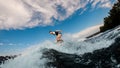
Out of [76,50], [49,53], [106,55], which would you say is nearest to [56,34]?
[76,50]

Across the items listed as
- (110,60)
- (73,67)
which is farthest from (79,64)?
(110,60)

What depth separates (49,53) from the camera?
1602 cm

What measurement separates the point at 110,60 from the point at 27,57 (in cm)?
615

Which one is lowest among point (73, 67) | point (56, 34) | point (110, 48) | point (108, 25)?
point (73, 67)

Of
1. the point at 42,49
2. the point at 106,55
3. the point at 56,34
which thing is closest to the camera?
the point at 106,55

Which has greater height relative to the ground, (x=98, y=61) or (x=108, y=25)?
(x=108, y=25)

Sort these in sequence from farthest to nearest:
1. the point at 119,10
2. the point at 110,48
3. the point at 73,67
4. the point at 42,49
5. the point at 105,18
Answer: the point at 105,18 → the point at 119,10 → the point at 42,49 → the point at 110,48 → the point at 73,67

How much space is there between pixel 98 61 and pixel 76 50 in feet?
14.2

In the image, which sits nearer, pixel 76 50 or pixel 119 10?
pixel 76 50

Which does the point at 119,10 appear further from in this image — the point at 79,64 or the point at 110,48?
the point at 79,64

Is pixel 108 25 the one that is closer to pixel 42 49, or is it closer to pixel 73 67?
pixel 42 49

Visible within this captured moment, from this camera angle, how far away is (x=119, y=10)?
35.1m

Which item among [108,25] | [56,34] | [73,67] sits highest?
[108,25]

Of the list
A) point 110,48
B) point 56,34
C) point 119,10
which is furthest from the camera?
point 119,10
